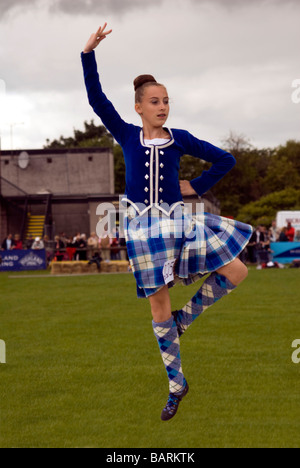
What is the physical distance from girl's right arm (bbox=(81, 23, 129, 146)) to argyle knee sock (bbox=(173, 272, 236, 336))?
131 centimetres

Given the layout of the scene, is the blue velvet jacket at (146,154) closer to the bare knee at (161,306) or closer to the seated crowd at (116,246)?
the bare knee at (161,306)

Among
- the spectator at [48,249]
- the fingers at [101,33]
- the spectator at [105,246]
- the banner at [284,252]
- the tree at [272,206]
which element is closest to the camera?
the fingers at [101,33]

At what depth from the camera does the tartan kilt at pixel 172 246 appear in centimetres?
546

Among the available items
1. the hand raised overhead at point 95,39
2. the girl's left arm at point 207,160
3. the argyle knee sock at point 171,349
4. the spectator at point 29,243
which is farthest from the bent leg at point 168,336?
the spectator at point 29,243

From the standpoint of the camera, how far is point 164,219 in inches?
219

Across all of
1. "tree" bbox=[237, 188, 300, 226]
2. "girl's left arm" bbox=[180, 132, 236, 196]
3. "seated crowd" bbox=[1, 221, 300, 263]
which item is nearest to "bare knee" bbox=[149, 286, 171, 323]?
"girl's left arm" bbox=[180, 132, 236, 196]

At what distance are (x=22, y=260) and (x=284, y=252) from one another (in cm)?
1142

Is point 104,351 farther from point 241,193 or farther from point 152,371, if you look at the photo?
point 241,193

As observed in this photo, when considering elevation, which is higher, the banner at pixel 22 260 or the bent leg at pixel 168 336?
the bent leg at pixel 168 336

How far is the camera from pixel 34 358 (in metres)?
9.38

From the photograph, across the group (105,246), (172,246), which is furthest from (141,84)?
(105,246)

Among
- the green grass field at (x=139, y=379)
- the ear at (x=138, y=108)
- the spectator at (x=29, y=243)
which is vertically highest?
the ear at (x=138, y=108)

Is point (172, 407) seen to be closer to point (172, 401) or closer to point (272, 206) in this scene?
point (172, 401)

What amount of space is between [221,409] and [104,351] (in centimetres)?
359
